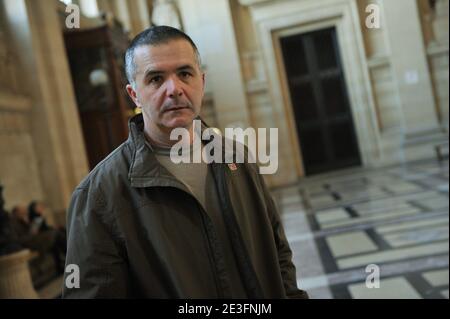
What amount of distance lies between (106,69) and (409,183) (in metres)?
4.46

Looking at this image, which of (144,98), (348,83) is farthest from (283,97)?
(144,98)

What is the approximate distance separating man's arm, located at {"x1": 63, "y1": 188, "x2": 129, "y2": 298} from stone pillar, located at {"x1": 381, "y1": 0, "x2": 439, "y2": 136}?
136 centimetres

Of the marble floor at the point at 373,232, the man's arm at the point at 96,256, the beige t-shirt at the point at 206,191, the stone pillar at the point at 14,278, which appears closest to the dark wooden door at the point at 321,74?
the marble floor at the point at 373,232

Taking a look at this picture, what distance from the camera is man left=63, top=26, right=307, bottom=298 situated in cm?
110

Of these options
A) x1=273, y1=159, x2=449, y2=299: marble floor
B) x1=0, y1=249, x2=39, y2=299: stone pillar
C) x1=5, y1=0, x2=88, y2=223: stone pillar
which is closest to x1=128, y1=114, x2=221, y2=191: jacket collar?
x1=273, y1=159, x2=449, y2=299: marble floor

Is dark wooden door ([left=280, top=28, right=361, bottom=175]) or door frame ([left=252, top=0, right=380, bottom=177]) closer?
door frame ([left=252, top=0, right=380, bottom=177])

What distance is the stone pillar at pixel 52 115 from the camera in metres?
7.40

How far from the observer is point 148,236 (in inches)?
43.7

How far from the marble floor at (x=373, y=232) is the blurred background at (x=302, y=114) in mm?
23

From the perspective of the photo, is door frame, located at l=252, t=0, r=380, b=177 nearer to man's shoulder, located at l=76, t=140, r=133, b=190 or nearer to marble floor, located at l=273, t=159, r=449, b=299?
marble floor, located at l=273, t=159, r=449, b=299

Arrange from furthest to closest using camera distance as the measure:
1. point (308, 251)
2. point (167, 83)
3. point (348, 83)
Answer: point (308, 251) → point (348, 83) → point (167, 83)

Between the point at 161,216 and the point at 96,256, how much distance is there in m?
0.15

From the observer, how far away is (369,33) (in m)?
2.73
